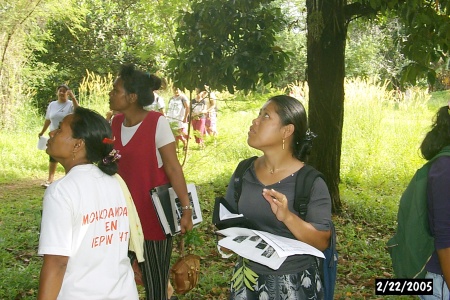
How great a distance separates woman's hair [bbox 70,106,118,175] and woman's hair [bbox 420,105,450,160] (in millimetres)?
1370

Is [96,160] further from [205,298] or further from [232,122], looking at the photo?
[232,122]

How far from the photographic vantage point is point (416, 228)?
2580mm

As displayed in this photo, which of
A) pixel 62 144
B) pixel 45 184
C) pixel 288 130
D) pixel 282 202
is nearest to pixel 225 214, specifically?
pixel 282 202

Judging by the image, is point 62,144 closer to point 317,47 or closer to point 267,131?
point 267,131

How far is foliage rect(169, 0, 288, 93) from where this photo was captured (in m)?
6.58

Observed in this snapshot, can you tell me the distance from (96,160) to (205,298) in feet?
9.70

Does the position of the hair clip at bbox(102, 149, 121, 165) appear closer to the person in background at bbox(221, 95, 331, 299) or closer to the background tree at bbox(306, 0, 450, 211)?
the person in background at bbox(221, 95, 331, 299)

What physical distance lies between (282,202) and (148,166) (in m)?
1.44

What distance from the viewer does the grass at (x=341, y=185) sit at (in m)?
5.92

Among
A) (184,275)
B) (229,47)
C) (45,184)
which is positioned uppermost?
(229,47)

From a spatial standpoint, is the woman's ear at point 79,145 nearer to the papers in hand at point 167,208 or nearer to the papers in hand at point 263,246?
the papers in hand at point 263,246

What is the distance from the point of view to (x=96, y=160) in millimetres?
2740

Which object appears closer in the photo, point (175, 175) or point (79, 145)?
point (79, 145)
